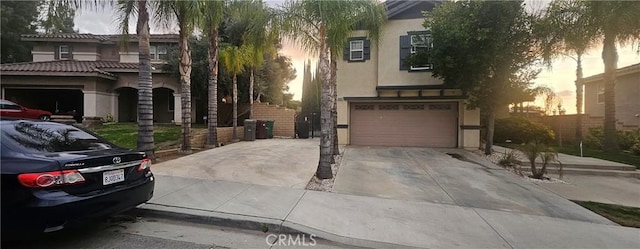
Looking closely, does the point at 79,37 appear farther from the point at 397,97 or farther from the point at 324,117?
the point at 324,117

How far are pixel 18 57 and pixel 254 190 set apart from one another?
107 ft

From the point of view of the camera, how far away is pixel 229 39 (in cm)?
1847

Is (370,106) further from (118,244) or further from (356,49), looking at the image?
(118,244)

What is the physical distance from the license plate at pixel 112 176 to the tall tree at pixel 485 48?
422 inches

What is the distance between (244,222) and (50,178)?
2.32 m

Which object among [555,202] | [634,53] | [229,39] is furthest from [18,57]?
[634,53]

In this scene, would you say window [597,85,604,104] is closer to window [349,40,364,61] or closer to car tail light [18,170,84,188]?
window [349,40,364,61]

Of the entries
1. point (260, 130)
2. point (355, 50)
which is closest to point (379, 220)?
point (355, 50)

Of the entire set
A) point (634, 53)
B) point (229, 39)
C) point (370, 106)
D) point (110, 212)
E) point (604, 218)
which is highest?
point (229, 39)

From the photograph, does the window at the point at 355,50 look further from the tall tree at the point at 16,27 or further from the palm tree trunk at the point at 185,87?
the tall tree at the point at 16,27

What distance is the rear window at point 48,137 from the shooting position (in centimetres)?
345

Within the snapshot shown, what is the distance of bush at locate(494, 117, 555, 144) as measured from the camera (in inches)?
630

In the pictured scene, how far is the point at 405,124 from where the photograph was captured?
15.1m

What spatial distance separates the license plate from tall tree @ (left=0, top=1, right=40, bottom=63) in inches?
1198
